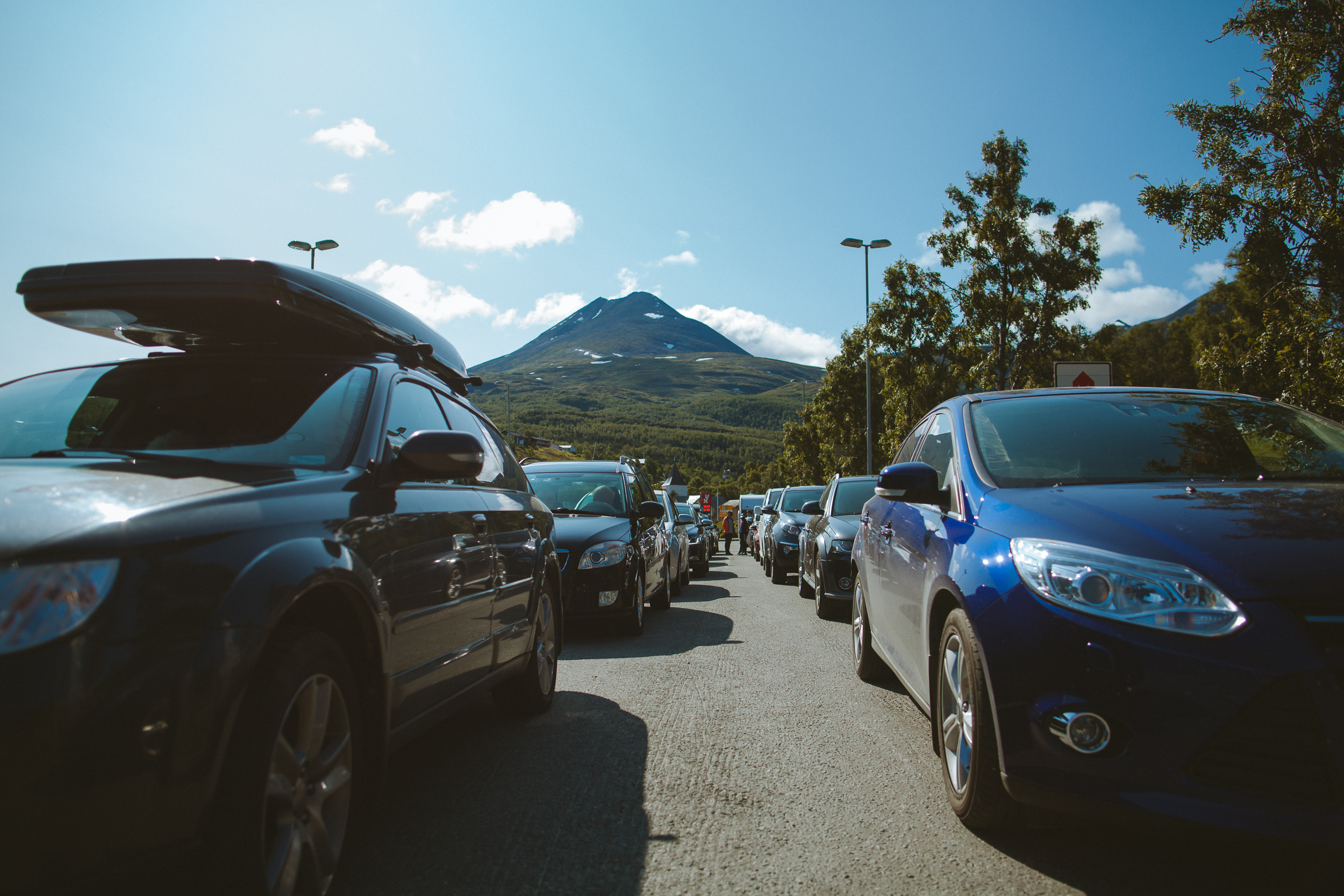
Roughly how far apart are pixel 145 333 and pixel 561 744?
2.57 metres

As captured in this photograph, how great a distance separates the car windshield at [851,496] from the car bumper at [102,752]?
885 centimetres

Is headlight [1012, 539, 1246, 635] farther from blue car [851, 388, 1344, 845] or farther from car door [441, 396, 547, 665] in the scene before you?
car door [441, 396, 547, 665]

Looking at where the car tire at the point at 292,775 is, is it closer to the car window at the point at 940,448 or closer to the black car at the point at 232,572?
the black car at the point at 232,572

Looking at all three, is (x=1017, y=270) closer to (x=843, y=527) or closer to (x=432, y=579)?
(x=843, y=527)

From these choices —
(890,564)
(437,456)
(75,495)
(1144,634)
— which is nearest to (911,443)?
(890,564)

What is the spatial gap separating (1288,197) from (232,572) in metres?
12.6

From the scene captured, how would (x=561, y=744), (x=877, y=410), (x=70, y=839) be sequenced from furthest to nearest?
(x=877, y=410) < (x=561, y=744) < (x=70, y=839)

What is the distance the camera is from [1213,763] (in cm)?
237

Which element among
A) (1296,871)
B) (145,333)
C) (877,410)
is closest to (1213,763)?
(1296,871)

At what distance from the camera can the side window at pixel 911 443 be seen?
527 cm

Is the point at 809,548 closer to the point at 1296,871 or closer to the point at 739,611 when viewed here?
the point at 739,611

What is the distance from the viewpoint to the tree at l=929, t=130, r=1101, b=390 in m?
18.7

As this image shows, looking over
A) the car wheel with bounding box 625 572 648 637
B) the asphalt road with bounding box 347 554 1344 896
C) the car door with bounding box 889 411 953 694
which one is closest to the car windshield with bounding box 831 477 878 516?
the car wheel with bounding box 625 572 648 637

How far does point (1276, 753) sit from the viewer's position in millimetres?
2311
